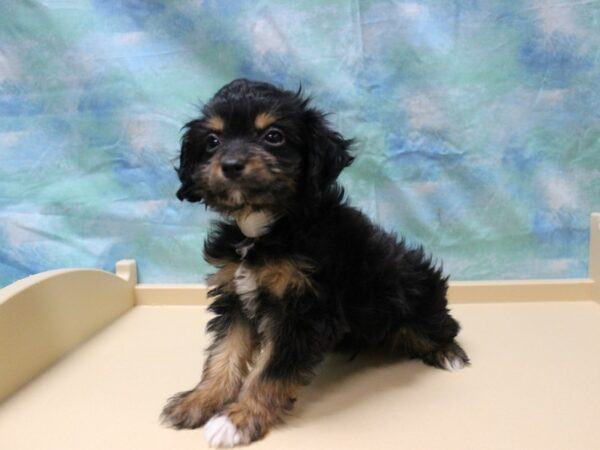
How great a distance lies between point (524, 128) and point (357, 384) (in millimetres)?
1718

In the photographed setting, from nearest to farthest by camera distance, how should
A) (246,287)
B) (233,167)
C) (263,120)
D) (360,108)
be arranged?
(233,167) < (263,120) < (246,287) < (360,108)

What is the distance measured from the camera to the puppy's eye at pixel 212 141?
1.88 m

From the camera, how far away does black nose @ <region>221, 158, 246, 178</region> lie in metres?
1.69

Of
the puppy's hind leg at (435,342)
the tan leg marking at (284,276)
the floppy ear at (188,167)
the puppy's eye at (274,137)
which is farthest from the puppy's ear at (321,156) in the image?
the puppy's hind leg at (435,342)

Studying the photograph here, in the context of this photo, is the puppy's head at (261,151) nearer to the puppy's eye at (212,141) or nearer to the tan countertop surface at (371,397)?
the puppy's eye at (212,141)

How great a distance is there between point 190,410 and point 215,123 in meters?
0.92

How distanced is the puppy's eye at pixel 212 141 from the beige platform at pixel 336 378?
0.90m

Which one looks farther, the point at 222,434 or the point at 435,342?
the point at 435,342

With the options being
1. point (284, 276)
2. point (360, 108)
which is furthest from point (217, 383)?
point (360, 108)

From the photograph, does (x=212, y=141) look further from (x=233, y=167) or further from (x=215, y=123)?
(x=233, y=167)

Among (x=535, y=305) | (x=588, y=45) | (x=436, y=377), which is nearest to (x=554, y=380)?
(x=436, y=377)

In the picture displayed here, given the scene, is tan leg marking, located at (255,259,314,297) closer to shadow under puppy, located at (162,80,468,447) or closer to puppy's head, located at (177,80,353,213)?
shadow under puppy, located at (162,80,468,447)

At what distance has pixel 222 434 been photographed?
171cm

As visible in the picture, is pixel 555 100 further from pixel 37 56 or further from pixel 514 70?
pixel 37 56
